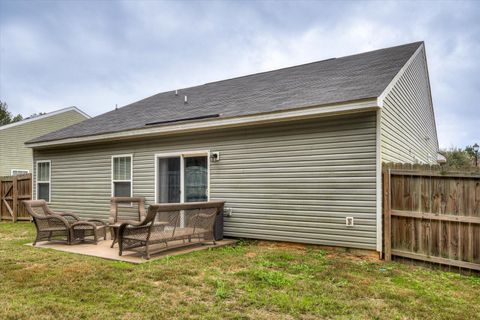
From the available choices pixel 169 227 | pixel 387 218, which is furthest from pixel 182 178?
pixel 387 218

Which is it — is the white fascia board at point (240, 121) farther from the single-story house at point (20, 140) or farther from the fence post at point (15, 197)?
the single-story house at point (20, 140)

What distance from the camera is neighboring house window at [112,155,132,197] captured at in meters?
9.20

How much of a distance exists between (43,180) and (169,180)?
5654 millimetres

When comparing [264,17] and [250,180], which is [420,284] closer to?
[250,180]

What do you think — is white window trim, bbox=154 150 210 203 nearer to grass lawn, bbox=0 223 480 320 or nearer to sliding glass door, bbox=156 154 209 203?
sliding glass door, bbox=156 154 209 203

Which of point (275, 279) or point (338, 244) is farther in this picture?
point (338, 244)

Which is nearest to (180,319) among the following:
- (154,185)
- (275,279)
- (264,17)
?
(275,279)

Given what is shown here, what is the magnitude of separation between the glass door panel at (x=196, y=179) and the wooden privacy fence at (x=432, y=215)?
3.90 metres

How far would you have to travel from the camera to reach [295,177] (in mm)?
6668

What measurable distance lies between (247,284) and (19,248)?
482 cm

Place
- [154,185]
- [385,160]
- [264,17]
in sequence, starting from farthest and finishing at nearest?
1. [264,17]
2. [154,185]
3. [385,160]

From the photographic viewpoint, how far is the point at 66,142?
402 inches

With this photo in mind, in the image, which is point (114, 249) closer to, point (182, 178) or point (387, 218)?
point (182, 178)

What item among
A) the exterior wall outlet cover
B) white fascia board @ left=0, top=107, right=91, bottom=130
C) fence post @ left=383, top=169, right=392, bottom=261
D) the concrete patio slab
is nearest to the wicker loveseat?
the concrete patio slab
